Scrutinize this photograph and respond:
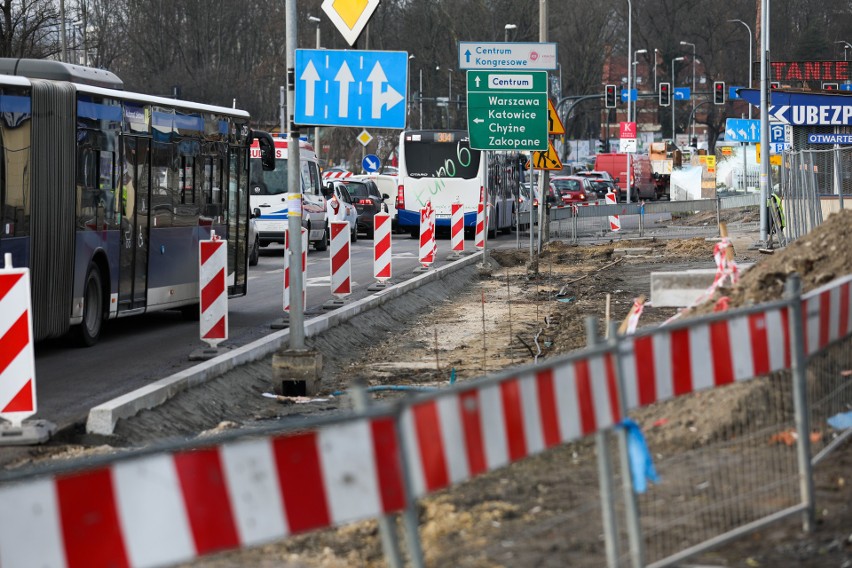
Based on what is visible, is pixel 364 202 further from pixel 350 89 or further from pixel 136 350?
pixel 350 89

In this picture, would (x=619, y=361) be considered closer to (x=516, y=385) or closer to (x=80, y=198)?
(x=516, y=385)

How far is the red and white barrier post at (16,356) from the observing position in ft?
32.0

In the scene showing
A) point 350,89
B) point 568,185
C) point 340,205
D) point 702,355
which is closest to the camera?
point 702,355

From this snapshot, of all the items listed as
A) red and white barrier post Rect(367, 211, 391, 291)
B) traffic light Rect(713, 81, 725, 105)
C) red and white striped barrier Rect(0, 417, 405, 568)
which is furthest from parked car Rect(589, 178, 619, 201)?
red and white striped barrier Rect(0, 417, 405, 568)

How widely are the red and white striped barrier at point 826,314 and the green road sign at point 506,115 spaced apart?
1769cm

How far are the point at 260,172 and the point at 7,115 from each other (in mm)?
21026

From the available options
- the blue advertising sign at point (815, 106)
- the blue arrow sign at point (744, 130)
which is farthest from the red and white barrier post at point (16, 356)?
the blue arrow sign at point (744, 130)

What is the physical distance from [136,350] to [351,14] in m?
4.86

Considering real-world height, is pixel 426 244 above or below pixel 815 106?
below

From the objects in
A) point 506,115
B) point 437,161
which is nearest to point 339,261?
point 506,115

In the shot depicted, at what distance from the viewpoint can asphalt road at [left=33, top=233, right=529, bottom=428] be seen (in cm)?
1205

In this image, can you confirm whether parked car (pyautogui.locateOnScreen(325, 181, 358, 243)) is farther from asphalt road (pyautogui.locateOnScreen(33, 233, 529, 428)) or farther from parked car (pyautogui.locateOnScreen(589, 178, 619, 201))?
parked car (pyautogui.locateOnScreen(589, 178, 619, 201))

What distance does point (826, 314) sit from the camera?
7.37 m

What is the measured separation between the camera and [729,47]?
104 m
